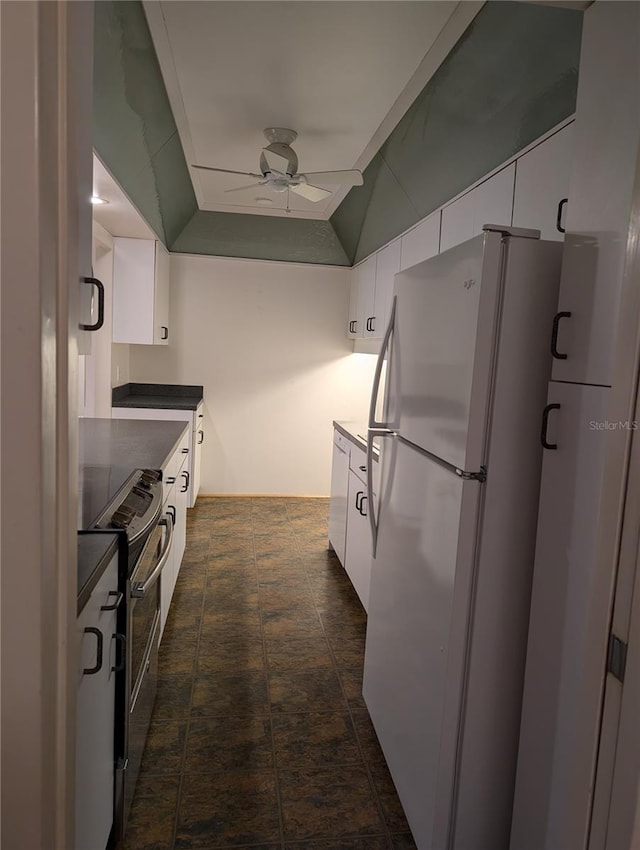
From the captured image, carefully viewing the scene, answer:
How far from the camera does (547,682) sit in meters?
1.37

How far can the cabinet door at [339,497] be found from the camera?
12.1 feet

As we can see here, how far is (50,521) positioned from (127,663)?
1.03 m

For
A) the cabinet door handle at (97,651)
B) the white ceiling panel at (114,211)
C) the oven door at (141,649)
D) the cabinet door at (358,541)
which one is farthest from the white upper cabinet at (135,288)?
the cabinet door handle at (97,651)

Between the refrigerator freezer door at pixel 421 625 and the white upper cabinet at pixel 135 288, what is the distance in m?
3.01

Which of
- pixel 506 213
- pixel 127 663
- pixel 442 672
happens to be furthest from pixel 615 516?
pixel 506 213

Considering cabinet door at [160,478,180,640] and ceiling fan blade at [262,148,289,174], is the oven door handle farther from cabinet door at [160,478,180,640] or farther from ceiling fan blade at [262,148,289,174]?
ceiling fan blade at [262,148,289,174]

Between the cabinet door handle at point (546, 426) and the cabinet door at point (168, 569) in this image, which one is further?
the cabinet door at point (168, 569)

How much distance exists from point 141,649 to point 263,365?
3.93 m

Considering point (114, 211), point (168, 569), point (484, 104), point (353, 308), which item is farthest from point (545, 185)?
point (353, 308)

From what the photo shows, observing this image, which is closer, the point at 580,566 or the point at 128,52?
the point at 580,566

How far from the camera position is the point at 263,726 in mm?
2271

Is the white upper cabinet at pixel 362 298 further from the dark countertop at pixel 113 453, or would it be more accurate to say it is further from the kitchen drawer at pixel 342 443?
the dark countertop at pixel 113 453

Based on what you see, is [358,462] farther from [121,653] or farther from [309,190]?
A: [121,653]

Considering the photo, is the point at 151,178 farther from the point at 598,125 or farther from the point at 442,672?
the point at 442,672
